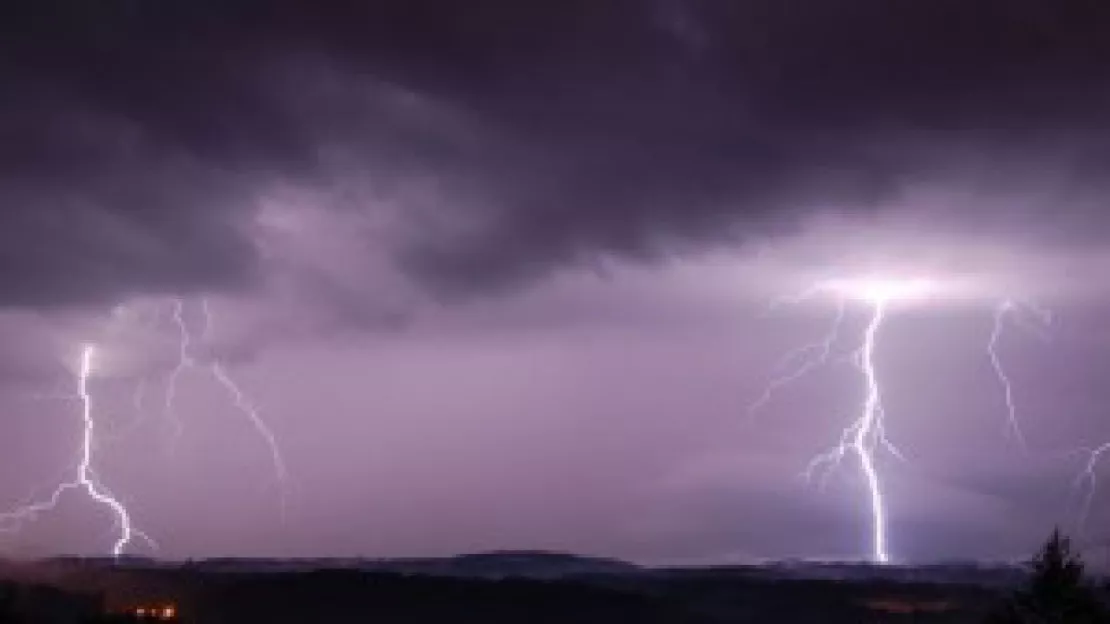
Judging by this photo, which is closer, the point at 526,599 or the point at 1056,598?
the point at 1056,598

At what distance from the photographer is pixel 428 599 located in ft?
594

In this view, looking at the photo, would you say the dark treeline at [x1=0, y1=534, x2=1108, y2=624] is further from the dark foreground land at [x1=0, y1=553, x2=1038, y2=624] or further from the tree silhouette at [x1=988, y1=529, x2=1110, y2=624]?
the tree silhouette at [x1=988, y1=529, x2=1110, y2=624]

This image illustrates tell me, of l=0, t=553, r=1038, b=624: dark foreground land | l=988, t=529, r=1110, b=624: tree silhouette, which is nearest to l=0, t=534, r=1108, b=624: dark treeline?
l=0, t=553, r=1038, b=624: dark foreground land

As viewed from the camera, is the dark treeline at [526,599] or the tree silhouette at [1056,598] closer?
the tree silhouette at [1056,598]

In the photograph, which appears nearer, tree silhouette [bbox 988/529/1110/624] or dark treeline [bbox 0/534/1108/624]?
tree silhouette [bbox 988/529/1110/624]

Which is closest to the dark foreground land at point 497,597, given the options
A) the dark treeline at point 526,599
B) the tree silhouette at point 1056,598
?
the dark treeline at point 526,599

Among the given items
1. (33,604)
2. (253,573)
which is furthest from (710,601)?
(33,604)

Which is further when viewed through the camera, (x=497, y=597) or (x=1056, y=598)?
(x=497, y=597)

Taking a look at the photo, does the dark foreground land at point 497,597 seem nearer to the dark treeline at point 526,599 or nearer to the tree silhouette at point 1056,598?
the dark treeline at point 526,599

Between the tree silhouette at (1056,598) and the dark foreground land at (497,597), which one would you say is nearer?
the tree silhouette at (1056,598)

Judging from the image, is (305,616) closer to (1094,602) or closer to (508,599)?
(508,599)

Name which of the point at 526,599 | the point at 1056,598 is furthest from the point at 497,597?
the point at 1056,598

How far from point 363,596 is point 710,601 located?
136ft

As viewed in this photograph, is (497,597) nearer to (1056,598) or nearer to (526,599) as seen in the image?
(526,599)
